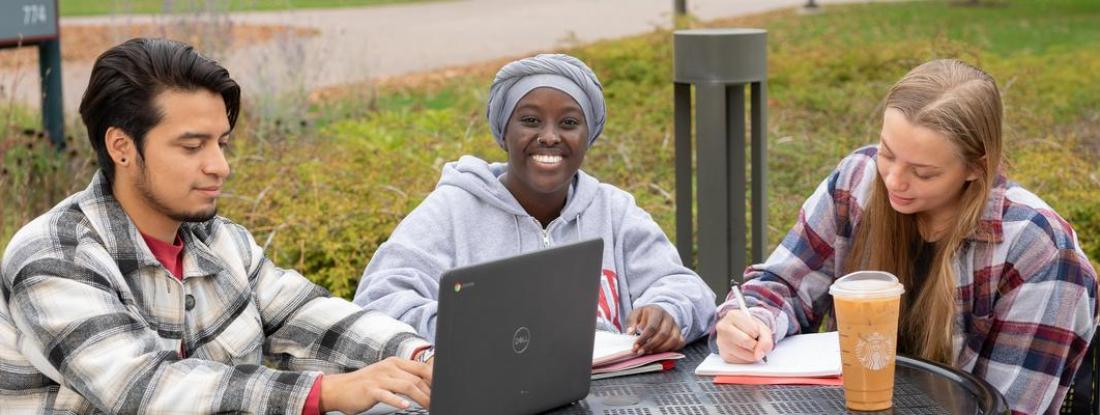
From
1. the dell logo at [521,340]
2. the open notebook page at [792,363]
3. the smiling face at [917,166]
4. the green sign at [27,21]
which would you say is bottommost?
the open notebook page at [792,363]

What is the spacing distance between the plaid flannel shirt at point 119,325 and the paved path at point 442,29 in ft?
22.7

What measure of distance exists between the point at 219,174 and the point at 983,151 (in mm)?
1464

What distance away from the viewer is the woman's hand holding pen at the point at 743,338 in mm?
2844

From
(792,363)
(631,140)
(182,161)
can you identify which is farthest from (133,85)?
(631,140)

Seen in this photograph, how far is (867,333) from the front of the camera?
246cm

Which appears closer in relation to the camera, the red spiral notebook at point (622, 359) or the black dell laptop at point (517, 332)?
the black dell laptop at point (517, 332)

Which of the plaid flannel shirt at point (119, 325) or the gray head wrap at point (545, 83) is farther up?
the gray head wrap at point (545, 83)

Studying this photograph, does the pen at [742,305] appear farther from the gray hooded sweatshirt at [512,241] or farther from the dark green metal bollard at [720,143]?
the dark green metal bollard at [720,143]

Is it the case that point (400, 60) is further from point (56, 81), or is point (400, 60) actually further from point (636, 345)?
point (636, 345)

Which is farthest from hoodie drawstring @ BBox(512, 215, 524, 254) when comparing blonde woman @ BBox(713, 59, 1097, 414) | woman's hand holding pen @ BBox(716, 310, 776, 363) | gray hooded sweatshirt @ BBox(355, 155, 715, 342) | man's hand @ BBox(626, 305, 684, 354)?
woman's hand holding pen @ BBox(716, 310, 776, 363)

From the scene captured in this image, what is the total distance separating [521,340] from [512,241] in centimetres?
104

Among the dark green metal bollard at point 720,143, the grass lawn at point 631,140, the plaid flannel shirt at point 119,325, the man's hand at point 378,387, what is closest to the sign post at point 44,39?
the grass lawn at point 631,140

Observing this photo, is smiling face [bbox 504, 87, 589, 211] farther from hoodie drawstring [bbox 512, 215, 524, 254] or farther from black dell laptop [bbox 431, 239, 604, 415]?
black dell laptop [bbox 431, 239, 604, 415]

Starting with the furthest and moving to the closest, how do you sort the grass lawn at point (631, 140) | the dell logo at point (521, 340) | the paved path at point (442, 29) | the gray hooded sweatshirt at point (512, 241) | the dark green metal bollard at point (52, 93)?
the paved path at point (442, 29) < the dark green metal bollard at point (52, 93) < the grass lawn at point (631, 140) < the gray hooded sweatshirt at point (512, 241) < the dell logo at point (521, 340)
